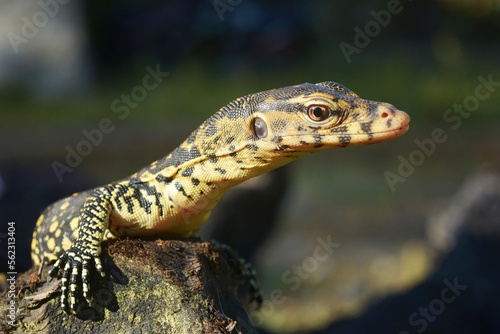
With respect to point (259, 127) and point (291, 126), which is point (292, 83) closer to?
point (259, 127)

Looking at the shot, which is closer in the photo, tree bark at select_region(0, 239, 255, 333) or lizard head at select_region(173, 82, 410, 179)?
tree bark at select_region(0, 239, 255, 333)

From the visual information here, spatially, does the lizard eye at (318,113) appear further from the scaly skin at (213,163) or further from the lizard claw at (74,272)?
the lizard claw at (74,272)

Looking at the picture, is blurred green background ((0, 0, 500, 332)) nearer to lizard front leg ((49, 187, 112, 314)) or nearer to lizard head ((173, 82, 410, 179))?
lizard front leg ((49, 187, 112, 314))

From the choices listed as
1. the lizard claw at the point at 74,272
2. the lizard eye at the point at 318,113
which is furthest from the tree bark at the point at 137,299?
the lizard eye at the point at 318,113

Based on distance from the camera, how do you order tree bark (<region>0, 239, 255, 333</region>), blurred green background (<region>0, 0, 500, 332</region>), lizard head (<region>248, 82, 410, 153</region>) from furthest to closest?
blurred green background (<region>0, 0, 500, 332</region>), lizard head (<region>248, 82, 410, 153</region>), tree bark (<region>0, 239, 255, 333</region>)

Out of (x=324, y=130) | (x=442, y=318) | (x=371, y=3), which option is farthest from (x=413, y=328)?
(x=371, y=3)

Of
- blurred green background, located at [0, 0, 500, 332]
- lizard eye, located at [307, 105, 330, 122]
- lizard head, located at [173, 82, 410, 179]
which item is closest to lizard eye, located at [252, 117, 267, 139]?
lizard head, located at [173, 82, 410, 179]
